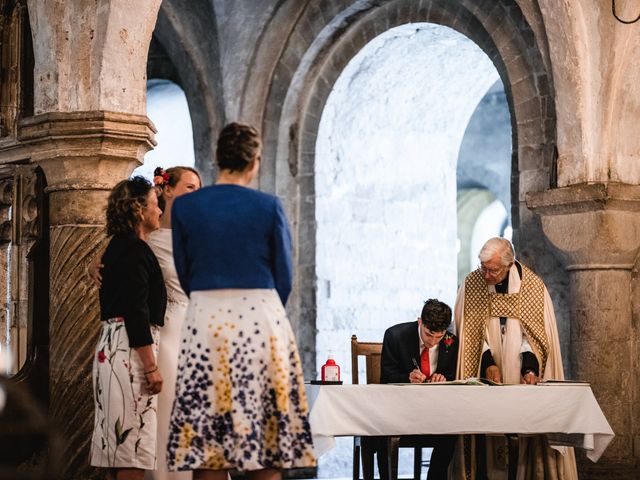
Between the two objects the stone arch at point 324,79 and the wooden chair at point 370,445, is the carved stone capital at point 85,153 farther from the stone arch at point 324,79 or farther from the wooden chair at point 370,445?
the stone arch at point 324,79

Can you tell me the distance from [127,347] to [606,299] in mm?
3840

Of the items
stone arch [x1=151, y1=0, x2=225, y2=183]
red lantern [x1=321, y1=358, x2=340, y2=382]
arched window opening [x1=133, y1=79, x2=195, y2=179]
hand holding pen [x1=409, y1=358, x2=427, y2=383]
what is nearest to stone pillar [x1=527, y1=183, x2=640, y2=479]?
hand holding pen [x1=409, y1=358, x2=427, y2=383]

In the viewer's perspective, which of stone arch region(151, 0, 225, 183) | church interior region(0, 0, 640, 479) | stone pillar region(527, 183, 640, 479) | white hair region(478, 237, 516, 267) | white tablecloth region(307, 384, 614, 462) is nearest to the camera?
white tablecloth region(307, 384, 614, 462)

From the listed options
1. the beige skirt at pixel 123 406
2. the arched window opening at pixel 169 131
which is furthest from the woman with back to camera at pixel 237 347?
the arched window opening at pixel 169 131

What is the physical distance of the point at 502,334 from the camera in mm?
6195

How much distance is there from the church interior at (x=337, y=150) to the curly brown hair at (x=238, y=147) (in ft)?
3.55

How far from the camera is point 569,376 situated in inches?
288

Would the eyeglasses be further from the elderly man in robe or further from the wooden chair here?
the wooden chair

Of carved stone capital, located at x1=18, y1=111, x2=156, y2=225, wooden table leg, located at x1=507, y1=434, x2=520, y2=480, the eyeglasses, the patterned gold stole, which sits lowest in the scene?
wooden table leg, located at x1=507, y1=434, x2=520, y2=480

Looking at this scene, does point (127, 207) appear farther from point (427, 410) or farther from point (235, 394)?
point (427, 410)

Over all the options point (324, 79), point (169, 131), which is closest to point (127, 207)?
point (324, 79)

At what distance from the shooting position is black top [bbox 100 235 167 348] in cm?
416

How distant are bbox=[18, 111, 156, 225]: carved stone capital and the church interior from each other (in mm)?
11

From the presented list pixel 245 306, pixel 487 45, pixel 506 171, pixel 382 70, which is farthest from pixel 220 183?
pixel 506 171
